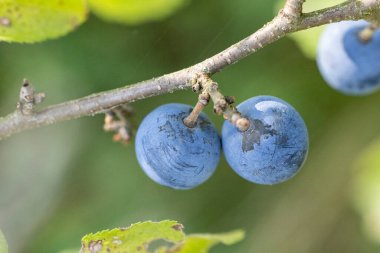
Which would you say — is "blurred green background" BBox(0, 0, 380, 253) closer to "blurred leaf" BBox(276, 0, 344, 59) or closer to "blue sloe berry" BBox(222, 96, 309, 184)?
"blurred leaf" BBox(276, 0, 344, 59)

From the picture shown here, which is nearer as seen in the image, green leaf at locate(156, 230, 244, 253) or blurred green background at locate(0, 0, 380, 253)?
green leaf at locate(156, 230, 244, 253)

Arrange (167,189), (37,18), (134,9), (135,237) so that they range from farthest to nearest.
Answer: (167,189), (134,9), (37,18), (135,237)

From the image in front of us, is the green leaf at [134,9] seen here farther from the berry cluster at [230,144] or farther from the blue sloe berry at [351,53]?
the berry cluster at [230,144]

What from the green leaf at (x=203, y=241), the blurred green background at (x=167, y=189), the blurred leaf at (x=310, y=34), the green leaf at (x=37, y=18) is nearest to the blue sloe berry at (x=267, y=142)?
the green leaf at (x=203, y=241)

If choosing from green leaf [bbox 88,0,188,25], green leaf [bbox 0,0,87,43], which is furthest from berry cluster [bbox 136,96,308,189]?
green leaf [bbox 88,0,188,25]

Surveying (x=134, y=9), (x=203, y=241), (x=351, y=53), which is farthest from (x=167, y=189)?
(x=203, y=241)

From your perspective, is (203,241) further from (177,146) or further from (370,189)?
(370,189)
